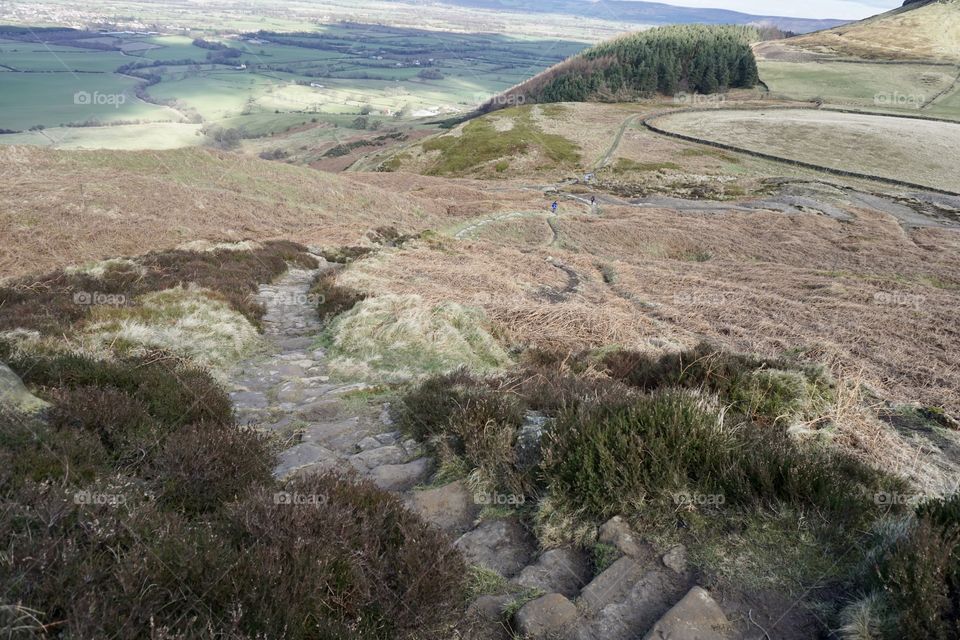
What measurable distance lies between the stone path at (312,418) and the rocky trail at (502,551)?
16 millimetres

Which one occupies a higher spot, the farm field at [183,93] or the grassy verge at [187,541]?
the farm field at [183,93]

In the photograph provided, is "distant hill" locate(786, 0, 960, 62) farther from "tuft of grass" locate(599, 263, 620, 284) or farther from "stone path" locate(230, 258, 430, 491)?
"stone path" locate(230, 258, 430, 491)

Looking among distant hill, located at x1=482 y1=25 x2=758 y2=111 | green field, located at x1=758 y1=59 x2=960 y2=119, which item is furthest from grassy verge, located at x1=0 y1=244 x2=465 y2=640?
distant hill, located at x1=482 y1=25 x2=758 y2=111

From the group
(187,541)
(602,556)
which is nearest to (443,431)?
(602,556)

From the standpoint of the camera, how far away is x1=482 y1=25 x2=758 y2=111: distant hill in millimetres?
114188

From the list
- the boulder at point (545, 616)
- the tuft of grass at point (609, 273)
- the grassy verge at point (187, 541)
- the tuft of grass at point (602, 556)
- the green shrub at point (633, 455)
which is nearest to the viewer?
the grassy verge at point (187, 541)

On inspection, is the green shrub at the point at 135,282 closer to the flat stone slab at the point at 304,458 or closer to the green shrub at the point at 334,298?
the green shrub at the point at 334,298

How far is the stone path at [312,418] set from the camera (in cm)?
581

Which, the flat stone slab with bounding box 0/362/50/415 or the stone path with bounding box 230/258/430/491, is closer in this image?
the flat stone slab with bounding box 0/362/50/415

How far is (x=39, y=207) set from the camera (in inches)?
886

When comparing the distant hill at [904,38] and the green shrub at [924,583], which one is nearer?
the green shrub at [924,583]

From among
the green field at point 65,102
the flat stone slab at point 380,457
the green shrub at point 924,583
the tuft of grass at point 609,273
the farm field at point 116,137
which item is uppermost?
the green field at point 65,102

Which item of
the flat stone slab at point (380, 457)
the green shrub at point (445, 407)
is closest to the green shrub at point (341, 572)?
the flat stone slab at point (380, 457)

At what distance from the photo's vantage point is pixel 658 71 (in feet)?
379
